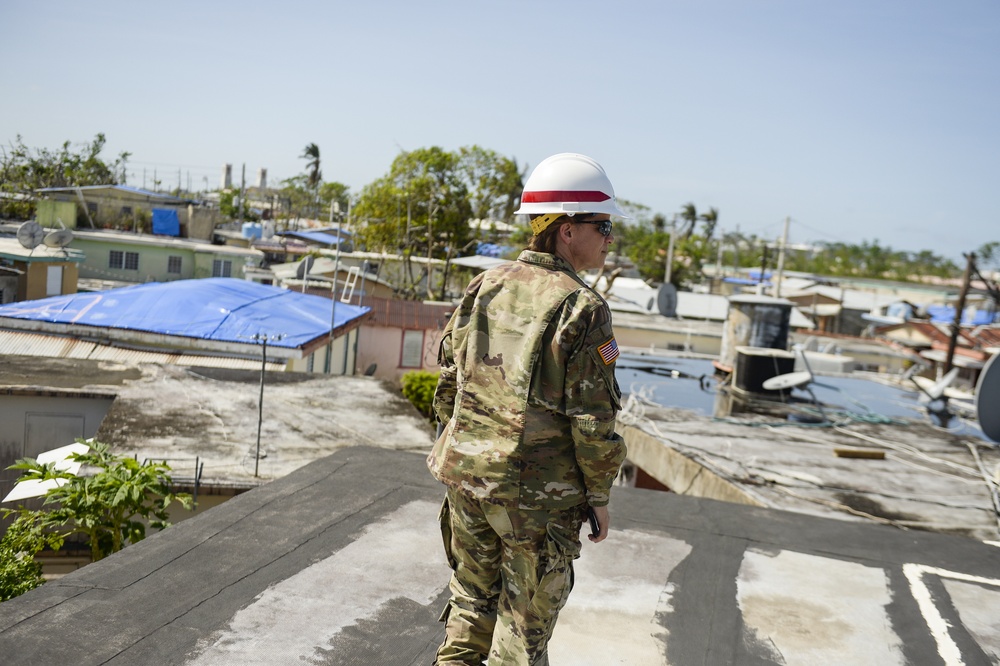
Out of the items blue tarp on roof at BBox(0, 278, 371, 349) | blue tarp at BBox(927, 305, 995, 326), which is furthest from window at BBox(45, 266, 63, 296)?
blue tarp at BBox(927, 305, 995, 326)

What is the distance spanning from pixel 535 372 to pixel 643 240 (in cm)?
6123

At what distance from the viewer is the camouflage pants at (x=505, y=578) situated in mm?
2576

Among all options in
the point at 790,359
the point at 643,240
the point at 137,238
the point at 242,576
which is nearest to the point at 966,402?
the point at 790,359

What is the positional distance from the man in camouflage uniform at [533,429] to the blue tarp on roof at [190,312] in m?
12.8

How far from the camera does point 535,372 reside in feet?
8.47

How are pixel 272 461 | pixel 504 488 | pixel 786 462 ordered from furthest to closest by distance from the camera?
pixel 786 462 → pixel 272 461 → pixel 504 488

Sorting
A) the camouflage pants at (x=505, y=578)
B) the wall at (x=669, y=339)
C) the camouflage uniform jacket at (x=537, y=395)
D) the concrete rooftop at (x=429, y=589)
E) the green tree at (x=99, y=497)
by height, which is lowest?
the wall at (x=669, y=339)

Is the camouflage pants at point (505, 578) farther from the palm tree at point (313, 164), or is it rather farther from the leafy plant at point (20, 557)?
the palm tree at point (313, 164)

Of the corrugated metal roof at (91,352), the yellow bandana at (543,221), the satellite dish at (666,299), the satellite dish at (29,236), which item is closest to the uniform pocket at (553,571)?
the yellow bandana at (543,221)

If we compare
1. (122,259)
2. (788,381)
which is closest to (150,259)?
(122,259)

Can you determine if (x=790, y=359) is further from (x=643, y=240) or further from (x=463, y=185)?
(x=643, y=240)

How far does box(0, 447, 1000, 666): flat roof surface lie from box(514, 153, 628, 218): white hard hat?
155 cm

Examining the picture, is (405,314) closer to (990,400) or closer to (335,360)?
(335,360)

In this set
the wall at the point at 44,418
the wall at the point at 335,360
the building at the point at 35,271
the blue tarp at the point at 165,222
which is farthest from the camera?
the blue tarp at the point at 165,222
